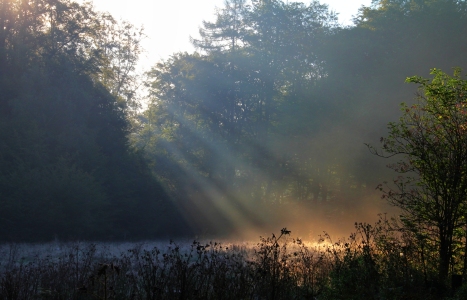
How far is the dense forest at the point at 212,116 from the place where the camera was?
30.0 metres

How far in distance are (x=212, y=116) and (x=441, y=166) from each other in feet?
106

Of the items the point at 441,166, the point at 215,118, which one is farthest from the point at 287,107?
the point at 441,166

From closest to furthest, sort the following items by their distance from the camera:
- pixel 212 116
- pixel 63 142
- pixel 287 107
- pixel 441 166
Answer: pixel 441 166 < pixel 63 142 < pixel 287 107 < pixel 212 116

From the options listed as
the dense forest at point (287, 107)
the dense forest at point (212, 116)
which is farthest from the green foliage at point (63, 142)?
the dense forest at point (287, 107)

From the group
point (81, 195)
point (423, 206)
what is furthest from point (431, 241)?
point (81, 195)

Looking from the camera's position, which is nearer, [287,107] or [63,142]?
[63,142]

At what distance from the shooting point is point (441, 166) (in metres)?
9.88

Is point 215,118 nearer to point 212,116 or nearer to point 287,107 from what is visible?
point 212,116

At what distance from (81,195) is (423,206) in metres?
23.3

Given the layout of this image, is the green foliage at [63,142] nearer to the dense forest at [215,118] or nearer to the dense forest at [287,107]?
the dense forest at [215,118]

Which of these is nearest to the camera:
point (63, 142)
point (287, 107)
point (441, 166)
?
point (441, 166)

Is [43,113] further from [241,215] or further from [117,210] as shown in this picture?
[241,215]

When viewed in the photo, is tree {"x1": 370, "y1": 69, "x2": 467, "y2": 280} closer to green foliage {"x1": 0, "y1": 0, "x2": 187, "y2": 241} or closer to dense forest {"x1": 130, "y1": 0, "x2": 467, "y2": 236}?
green foliage {"x1": 0, "y1": 0, "x2": 187, "y2": 241}

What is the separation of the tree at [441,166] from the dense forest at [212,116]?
22939mm
